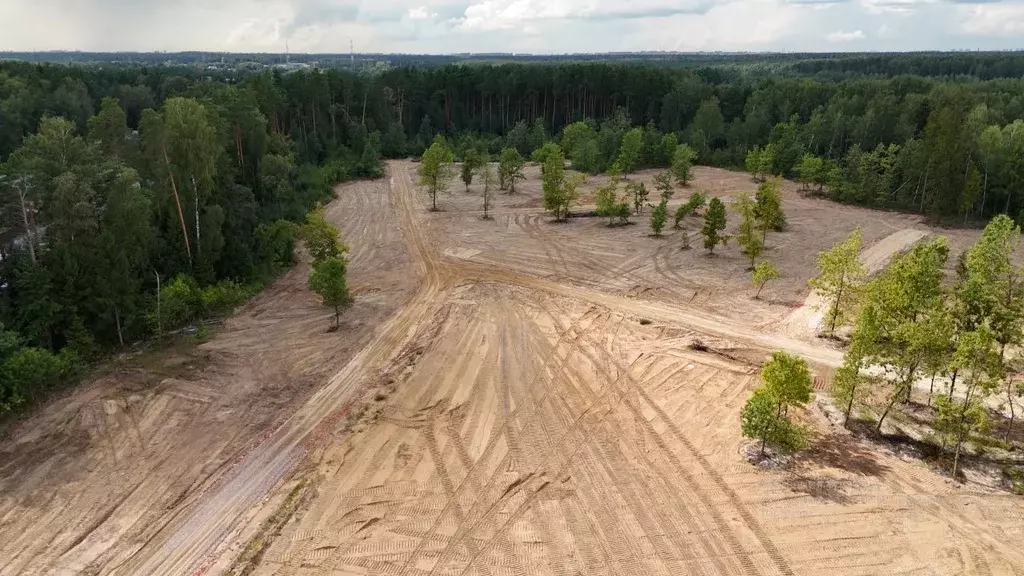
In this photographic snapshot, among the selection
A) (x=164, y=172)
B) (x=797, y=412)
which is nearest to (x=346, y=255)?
(x=164, y=172)

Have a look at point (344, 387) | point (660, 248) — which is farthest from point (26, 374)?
point (660, 248)

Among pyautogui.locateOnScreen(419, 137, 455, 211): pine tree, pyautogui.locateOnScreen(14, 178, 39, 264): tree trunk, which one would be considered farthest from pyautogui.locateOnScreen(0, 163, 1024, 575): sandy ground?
pyautogui.locateOnScreen(419, 137, 455, 211): pine tree

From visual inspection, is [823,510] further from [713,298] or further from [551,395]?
[713,298]

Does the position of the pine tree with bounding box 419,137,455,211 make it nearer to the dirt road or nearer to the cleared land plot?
the cleared land plot

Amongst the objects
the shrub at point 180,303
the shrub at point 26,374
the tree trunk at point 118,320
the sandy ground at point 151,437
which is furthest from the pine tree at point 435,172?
the shrub at point 26,374

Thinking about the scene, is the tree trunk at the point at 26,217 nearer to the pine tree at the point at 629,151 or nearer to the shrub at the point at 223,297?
the shrub at the point at 223,297

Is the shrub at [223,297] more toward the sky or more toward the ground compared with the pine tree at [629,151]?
more toward the ground
